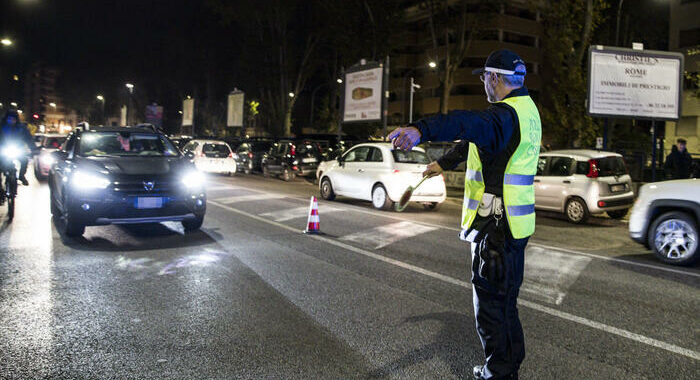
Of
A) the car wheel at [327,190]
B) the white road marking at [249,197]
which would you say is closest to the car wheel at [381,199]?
the car wheel at [327,190]

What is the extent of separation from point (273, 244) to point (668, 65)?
1607cm

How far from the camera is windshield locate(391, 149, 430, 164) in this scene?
14.1 metres

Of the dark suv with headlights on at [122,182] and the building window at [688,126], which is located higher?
the building window at [688,126]

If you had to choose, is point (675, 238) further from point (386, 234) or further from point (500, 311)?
point (500, 311)

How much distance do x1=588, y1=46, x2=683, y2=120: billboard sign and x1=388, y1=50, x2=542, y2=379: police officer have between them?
17.0 m

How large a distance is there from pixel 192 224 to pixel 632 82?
1539 centimetres

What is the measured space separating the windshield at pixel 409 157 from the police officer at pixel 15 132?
7759 mm

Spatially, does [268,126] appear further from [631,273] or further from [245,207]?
[631,273]

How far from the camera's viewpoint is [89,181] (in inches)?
335

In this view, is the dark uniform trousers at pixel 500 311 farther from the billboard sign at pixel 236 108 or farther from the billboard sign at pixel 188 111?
the billboard sign at pixel 188 111

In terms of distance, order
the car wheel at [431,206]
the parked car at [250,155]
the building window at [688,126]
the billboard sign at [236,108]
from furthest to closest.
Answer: the billboard sign at [236,108], the building window at [688,126], the parked car at [250,155], the car wheel at [431,206]

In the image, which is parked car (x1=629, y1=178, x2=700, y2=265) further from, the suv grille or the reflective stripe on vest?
the suv grille

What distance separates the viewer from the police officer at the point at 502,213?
3.29m

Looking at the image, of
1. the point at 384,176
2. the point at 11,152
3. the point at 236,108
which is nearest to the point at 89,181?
the point at 11,152
